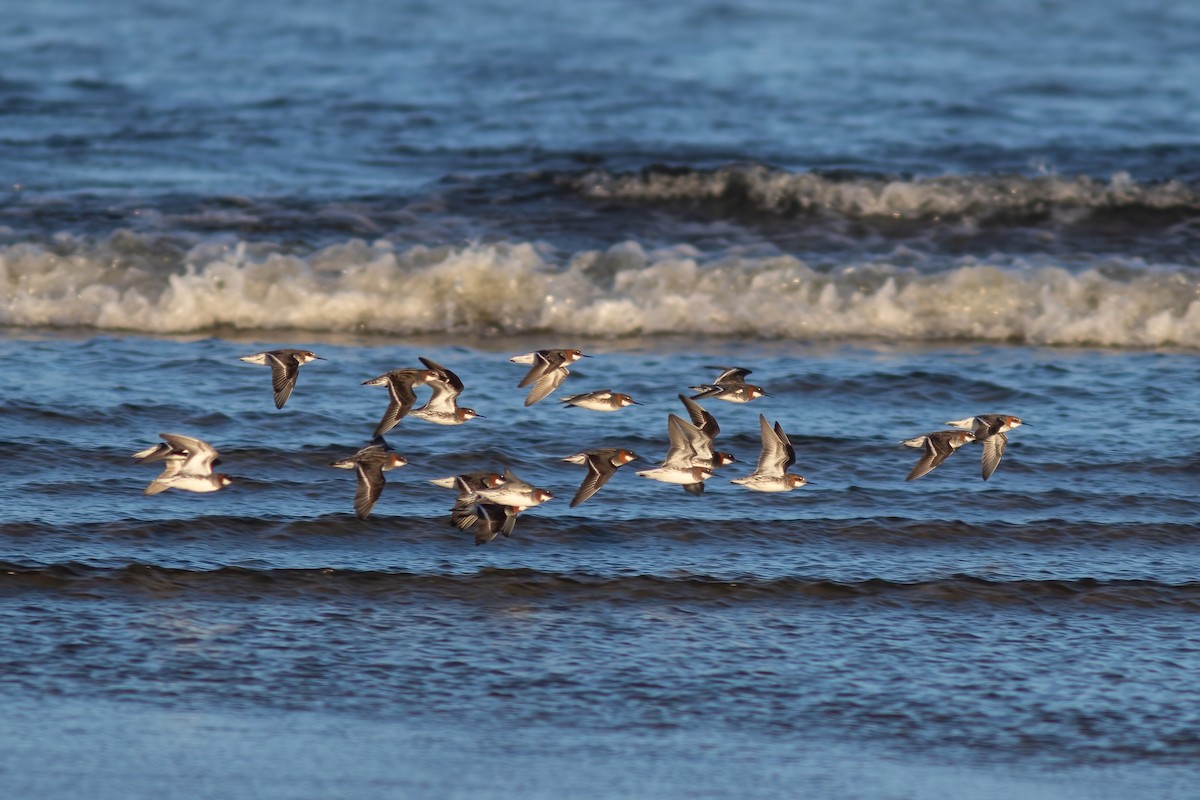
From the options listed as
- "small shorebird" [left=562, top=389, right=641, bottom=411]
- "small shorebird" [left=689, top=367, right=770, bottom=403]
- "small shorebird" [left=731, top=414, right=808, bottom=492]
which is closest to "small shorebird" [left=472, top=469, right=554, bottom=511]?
"small shorebird" [left=731, top=414, right=808, bottom=492]

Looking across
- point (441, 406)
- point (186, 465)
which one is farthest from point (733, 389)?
point (186, 465)

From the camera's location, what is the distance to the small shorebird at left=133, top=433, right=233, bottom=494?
24.5ft

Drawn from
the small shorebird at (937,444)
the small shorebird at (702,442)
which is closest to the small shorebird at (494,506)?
the small shorebird at (702,442)

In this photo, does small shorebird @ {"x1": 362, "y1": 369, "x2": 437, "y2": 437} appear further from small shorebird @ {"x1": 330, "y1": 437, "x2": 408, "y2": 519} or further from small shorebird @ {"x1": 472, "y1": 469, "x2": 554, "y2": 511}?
small shorebird @ {"x1": 472, "y1": 469, "x2": 554, "y2": 511}

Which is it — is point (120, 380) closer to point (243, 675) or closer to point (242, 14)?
point (243, 675)

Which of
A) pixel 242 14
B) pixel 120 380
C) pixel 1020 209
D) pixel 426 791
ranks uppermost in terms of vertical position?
pixel 242 14

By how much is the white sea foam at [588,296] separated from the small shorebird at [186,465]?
17.4 ft

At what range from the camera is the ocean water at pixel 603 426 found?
236 inches

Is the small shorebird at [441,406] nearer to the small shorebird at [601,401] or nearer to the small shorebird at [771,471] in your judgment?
the small shorebird at [601,401]

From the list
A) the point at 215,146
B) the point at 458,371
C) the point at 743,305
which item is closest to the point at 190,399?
the point at 458,371

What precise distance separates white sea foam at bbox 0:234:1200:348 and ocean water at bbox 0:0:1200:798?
4 centimetres

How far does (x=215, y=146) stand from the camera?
59.9 ft

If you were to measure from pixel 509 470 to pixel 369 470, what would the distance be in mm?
900

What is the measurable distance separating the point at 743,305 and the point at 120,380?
520cm
